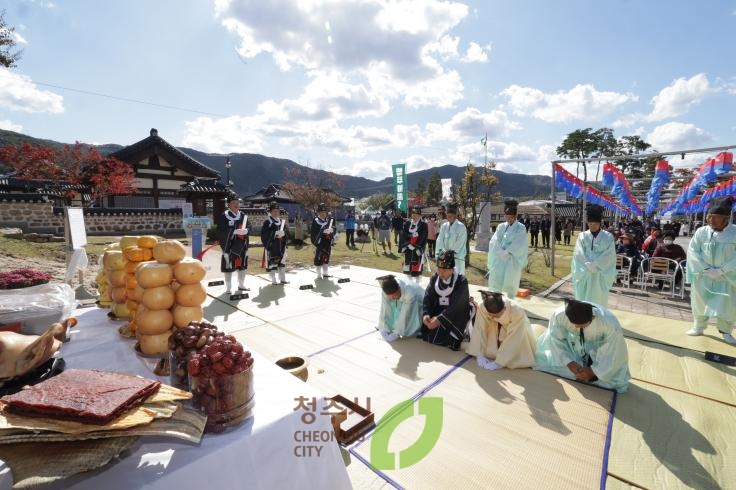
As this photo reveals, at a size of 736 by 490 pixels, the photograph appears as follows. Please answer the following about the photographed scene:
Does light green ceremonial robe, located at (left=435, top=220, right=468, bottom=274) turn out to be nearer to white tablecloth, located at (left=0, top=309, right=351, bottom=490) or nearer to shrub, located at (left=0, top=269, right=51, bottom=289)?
white tablecloth, located at (left=0, top=309, right=351, bottom=490)

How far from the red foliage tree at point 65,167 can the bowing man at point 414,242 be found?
1324cm

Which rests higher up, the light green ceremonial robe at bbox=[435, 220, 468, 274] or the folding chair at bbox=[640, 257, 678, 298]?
the light green ceremonial robe at bbox=[435, 220, 468, 274]

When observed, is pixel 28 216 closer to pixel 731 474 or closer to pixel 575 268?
pixel 575 268

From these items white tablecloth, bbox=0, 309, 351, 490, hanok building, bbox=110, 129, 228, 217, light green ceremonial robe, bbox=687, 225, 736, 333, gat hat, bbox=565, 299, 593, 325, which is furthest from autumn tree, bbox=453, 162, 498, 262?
white tablecloth, bbox=0, 309, 351, 490

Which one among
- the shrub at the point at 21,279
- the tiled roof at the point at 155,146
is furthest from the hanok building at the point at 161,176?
the shrub at the point at 21,279

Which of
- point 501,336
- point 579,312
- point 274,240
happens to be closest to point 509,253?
point 501,336

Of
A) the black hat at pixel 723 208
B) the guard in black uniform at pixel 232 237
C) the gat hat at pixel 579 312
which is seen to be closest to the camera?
the gat hat at pixel 579 312

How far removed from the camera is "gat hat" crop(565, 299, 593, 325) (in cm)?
367

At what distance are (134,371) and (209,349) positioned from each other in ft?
2.80

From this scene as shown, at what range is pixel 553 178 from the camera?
36.9ft

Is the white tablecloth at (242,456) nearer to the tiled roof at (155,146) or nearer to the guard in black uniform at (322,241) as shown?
the guard in black uniform at (322,241)

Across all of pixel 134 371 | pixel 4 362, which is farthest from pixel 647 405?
pixel 4 362

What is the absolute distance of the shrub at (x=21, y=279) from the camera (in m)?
2.39

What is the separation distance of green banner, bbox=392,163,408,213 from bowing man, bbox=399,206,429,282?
8528 millimetres
